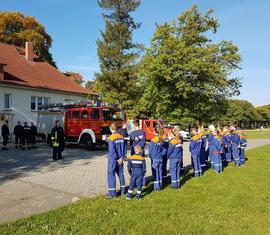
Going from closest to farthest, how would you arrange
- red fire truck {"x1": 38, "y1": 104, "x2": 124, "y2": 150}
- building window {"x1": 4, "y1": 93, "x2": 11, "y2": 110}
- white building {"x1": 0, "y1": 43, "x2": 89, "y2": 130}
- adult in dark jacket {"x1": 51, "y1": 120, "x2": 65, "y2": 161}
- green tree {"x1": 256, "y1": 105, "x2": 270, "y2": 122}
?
adult in dark jacket {"x1": 51, "y1": 120, "x2": 65, "y2": 161} → red fire truck {"x1": 38, "y1": 104, "x2": 124, "y2": 150} → building window {"x1": 4, "y1": 93, "x2": 11, "y2": 110} → white building {"x1": 0, "y1": 43, "x2": 89, "y2": 130} → green tree {"x1": 256, "y1": 105, "x2": 270, "y2": 122}

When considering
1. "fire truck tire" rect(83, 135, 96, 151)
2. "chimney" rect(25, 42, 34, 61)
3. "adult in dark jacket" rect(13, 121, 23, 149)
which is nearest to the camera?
"fire truck tire" rect(83, 135, 96, 151)

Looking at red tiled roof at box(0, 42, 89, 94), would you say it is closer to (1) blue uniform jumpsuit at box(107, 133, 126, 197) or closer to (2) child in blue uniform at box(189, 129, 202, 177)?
(2) child in blue uniform at box(189, 129, 202, 177)

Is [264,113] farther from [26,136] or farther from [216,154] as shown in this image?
[216,154]

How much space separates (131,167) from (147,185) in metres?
1.91

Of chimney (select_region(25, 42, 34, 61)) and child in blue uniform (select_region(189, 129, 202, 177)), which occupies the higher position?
chimney (select_region(25, 42, 34, 61))

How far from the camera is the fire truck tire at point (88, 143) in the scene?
22.4m

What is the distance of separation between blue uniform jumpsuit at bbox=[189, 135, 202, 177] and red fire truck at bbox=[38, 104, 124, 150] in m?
8.62

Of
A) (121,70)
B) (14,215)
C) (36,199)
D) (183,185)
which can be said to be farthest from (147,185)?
(121,70)

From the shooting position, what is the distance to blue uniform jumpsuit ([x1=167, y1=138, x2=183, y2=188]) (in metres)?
10.5

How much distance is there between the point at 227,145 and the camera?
15.9 meters

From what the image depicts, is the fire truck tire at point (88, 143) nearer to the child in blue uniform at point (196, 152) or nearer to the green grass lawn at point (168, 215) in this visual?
the child in blue uniform at point (196, 152)

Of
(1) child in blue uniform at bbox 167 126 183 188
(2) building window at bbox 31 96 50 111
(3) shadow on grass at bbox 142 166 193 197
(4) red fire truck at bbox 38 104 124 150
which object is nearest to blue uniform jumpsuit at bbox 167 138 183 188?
(1) child in blue uniform at bbox 167 126 183 188

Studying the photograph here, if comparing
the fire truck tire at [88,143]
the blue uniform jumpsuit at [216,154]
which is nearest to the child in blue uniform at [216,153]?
the blue uniform jumpsuit at [216,154]

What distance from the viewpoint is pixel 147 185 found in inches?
435
